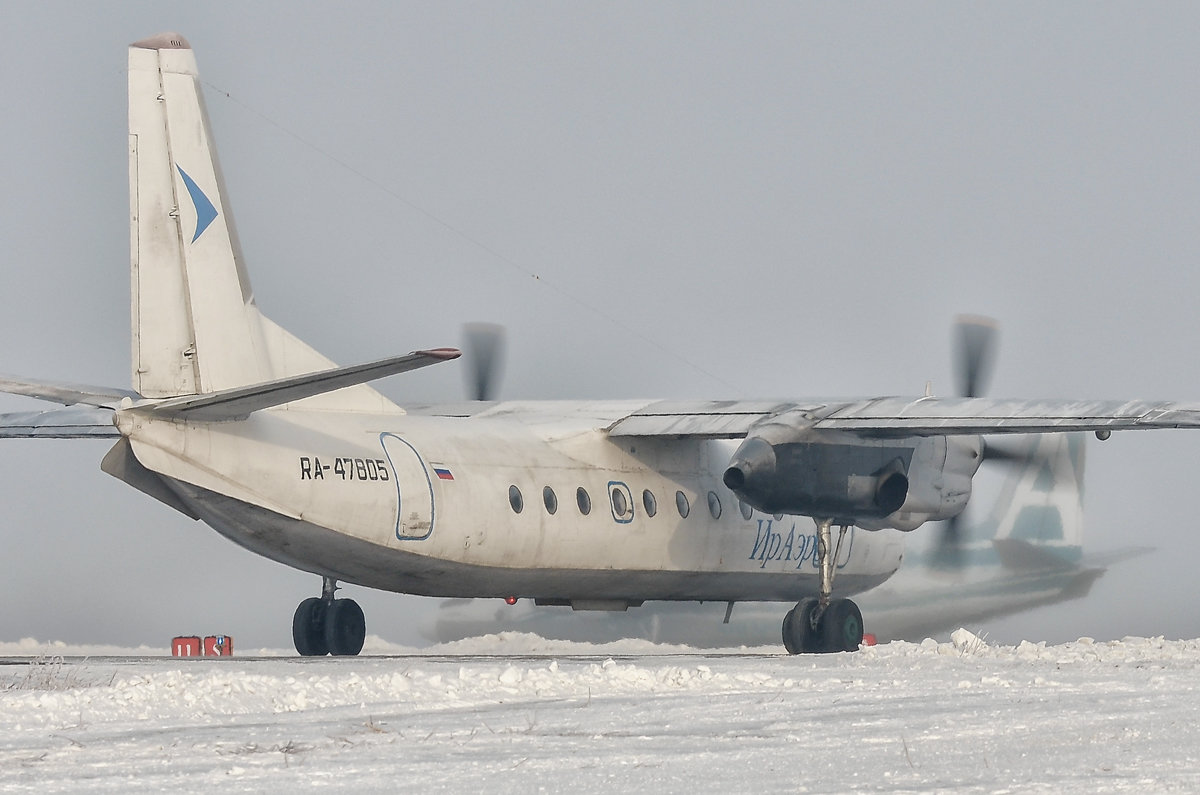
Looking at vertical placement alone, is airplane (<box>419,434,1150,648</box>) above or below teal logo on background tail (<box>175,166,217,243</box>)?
below

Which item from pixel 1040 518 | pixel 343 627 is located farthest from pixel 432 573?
pixel 1040 518

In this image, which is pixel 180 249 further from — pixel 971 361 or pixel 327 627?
pixel 971 361

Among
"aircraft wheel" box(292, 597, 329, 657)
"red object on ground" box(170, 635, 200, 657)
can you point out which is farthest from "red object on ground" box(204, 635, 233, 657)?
"aircraft wheel" box(292, 597, 329, 657)

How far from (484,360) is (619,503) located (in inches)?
215

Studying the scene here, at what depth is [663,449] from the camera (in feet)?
71.2

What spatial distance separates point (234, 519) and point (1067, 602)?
1769 centimetres

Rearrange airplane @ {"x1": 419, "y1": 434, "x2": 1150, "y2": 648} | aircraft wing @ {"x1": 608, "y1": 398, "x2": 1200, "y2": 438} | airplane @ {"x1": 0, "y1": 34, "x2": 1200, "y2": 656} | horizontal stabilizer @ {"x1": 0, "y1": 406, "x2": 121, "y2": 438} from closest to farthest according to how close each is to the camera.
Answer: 1. airplane @ {"x1": 0, "y1": 34, "x2": 1200, "y2": 656}
2. aircraft wing @ {"x1": 608, "y1": 398, "x2": 1200, "y2": 438}
3. horizontal stabilizer @ {"x1": 0, "y1": 406, "x2": 121, "y2": 438}
4. airplane @ {"x1": 419, "y1": 434, "x2": 1150, "y2": 648}

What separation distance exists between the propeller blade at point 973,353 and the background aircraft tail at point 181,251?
990 centimetres

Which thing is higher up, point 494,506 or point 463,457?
point 463,457

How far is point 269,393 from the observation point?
15000 millimetres

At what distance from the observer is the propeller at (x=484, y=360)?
25234 millimetres

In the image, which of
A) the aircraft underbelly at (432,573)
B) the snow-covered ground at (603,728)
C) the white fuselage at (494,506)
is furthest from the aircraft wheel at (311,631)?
the snow-covered ground at (603,728)

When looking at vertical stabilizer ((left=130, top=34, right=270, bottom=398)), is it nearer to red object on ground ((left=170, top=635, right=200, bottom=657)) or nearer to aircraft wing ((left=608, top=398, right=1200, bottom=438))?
aircraft wing ((left=608, top=398, right=1200, bottom=438))

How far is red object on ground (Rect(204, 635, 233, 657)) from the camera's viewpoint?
2197 cm
